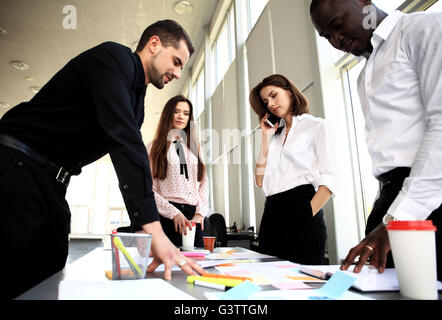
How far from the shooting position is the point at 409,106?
0.92 metres

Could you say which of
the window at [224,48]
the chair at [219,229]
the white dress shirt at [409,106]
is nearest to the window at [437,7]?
the white dress shirt at [409,106]

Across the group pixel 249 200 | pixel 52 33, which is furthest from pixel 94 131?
pixel 52 33

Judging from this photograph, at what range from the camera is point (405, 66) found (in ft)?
3.05

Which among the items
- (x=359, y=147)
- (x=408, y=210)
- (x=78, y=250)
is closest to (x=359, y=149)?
(x=359, y=147)

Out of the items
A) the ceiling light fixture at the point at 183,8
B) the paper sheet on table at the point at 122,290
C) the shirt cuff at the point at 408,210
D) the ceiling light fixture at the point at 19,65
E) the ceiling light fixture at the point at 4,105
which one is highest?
the ceiling light fixture at the point at 183,8

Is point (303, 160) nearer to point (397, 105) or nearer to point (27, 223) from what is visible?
point (397, 105)

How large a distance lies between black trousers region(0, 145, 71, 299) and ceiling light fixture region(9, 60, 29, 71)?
708 cm

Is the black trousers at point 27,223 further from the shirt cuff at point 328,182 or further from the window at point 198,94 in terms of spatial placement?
the window at point 198,94

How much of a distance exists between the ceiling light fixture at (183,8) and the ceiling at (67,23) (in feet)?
0.22

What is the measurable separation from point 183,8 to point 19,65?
13.4ft

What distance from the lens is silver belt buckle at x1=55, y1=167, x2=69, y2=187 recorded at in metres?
1.00

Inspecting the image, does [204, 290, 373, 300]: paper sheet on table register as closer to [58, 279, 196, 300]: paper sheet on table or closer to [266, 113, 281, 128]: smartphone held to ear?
[58, 279, 196, 300]: paper sheet on table

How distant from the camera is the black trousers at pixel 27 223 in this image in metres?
0.83
